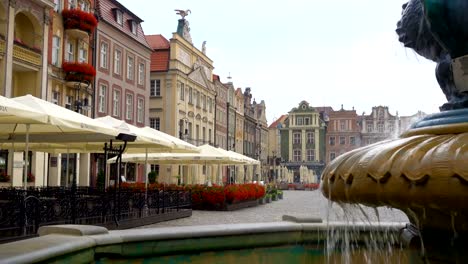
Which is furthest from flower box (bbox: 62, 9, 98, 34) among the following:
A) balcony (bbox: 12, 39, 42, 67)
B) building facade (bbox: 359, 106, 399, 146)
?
building facade (bbox: 359, 106, 399, 146)

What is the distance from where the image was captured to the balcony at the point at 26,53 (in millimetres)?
24312

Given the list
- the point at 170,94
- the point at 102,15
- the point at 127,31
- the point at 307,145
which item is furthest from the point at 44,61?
the point at 307,145

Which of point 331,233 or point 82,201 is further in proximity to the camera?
point 82,201

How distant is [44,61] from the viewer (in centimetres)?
2639

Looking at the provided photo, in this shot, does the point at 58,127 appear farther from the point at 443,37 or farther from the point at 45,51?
the point at 45,51

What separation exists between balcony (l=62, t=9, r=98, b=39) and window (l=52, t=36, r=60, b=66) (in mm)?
1028

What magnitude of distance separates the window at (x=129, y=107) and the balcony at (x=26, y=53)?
11.9 meters

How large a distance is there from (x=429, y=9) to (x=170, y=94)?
43.4 m

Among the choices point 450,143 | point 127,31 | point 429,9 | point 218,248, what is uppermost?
point 127,31

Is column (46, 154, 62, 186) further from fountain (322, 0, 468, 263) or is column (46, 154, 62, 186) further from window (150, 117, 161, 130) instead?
fountain (322, 0, 468, 263)

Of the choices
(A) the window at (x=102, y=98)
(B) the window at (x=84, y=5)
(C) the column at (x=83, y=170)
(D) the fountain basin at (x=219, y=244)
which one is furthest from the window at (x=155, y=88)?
(D) the fountain basin at (x=219, y=244)

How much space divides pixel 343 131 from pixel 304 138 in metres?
5.82

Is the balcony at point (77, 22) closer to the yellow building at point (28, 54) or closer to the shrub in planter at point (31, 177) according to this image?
the yellow building at point (28, 54)

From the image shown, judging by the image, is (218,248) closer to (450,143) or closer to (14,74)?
(450,143)
